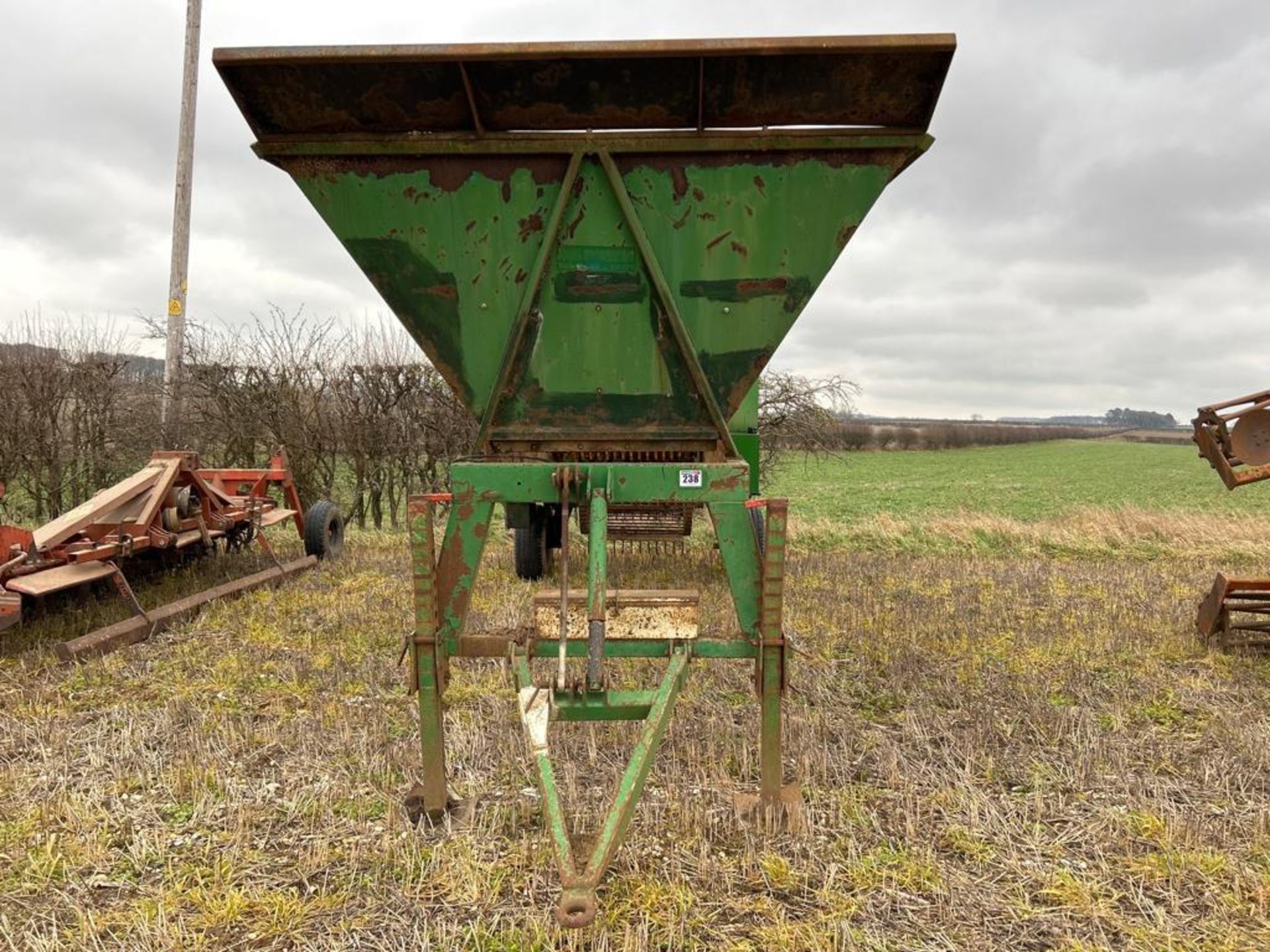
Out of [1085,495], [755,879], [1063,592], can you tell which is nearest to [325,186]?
[755,879]

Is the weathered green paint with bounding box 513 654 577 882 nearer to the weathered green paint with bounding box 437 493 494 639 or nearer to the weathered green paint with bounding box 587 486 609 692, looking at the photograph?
the weathered green paint with bounding box 587 486 609 692

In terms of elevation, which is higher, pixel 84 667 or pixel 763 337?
pixel 763 337

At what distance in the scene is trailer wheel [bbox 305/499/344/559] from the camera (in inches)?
309

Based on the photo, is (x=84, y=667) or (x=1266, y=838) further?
(x=84, y=667)

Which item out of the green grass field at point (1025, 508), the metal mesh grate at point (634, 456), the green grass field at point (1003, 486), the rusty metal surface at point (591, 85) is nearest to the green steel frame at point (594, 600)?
the metal mesh grate at point (634, 456)

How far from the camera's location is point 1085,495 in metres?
22.8

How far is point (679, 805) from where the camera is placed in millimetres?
3016

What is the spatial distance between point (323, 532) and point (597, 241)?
566 cm

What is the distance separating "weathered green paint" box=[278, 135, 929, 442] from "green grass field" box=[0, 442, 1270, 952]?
1.59m

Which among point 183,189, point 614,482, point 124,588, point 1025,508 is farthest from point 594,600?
point 1025,508

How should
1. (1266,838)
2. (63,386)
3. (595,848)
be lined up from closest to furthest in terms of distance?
(595,848) < (1266,838) < (63,386)

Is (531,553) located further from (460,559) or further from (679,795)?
(679,795)

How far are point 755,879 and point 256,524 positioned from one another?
18.3 feet

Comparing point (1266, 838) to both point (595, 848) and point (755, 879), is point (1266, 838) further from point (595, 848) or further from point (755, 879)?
point (595, 848)
